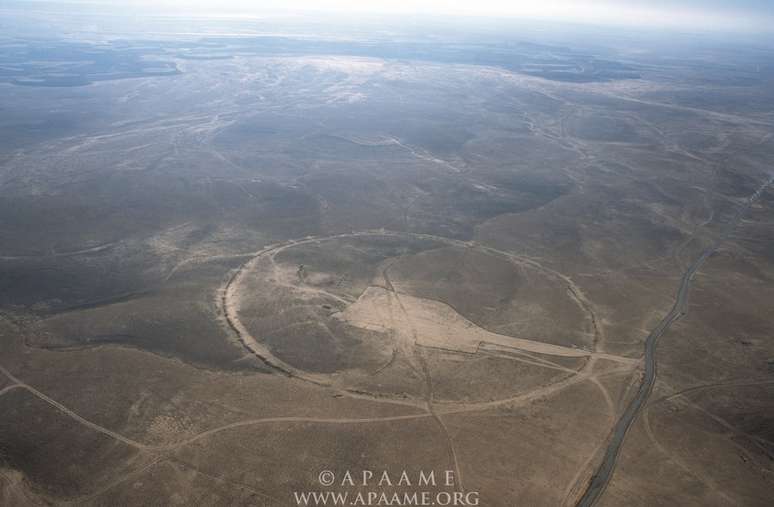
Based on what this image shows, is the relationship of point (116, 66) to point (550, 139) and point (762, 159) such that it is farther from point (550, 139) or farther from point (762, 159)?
point (762, 159)

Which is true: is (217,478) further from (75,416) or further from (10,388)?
(10,388)

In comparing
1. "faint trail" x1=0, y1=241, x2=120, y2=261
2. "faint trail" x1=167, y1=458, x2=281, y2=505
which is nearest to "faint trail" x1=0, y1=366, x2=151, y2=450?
"faint trail" x1=167, y1=458, x2=281, y2=505

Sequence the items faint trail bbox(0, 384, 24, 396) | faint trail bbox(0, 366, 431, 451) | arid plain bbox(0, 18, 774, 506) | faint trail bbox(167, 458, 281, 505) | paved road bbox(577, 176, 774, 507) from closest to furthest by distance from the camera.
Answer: faint trail bbox(167, 458, 281, 505) → paved road bbox(577, 176, 774, 507) → arid plain bbox(0, 18, 774, 506) → faint trail bbox(0, 366, 431, 451) → faint trail bbox(0, 384, 24, 396)

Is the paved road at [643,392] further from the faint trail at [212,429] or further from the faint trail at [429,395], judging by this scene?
the faint trail at [212,429]
